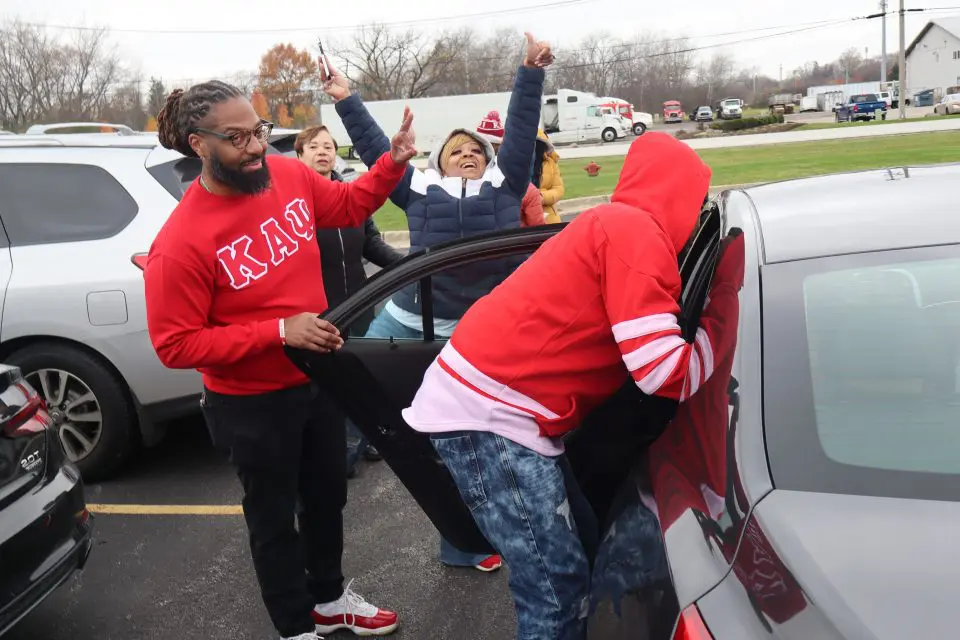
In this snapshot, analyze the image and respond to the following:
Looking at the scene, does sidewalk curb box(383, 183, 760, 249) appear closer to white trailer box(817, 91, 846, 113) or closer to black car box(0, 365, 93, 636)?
black car box(0, 365, 93, 636)

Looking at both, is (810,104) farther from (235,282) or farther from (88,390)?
(235,282)

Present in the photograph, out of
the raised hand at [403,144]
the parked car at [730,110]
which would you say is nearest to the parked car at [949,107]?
the parked car at [730,110]

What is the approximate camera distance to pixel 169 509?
424 centimetres

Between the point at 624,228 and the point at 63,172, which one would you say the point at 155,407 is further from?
the point at 624,228

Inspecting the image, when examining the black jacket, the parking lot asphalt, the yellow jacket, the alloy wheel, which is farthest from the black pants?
the yellow jacket

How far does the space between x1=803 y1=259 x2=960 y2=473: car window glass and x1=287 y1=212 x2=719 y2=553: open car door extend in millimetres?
503

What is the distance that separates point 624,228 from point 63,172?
12.1 ft

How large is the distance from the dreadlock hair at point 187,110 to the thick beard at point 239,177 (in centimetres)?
11

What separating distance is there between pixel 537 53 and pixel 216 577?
243 cm

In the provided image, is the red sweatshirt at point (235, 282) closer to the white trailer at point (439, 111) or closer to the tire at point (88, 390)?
the tire at point (88, 390)

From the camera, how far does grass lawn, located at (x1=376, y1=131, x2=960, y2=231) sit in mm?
16625

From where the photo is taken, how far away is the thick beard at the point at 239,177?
2482 millimetres

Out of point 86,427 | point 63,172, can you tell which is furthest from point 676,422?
point 63,172

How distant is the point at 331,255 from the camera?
3.97 metres
